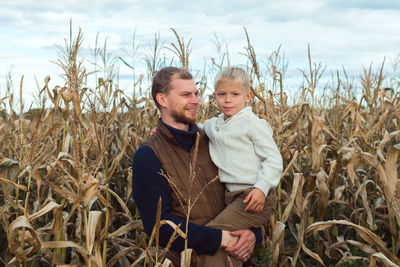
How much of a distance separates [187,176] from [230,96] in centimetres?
67

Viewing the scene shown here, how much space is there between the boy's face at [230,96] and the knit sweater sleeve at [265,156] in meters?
0.19

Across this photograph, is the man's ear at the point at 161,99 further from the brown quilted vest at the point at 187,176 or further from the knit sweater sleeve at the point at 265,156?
the knit sweater sleeve at the point at 265,156

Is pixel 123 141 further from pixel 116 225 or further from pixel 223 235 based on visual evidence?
pixel 223 235

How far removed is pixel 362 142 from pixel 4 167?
3.64 meters

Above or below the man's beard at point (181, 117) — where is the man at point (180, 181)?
below

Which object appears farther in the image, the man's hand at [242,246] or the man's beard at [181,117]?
the man's beard at [181,117]

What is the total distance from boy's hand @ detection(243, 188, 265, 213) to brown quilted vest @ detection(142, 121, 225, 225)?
320mm

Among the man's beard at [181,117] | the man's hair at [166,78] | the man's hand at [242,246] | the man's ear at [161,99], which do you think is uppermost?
the man's hair at [166,78]

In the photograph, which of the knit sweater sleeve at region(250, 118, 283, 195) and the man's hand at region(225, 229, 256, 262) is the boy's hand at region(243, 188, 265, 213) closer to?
the knit sweater sleeve at region(250, 118, 283, 195)

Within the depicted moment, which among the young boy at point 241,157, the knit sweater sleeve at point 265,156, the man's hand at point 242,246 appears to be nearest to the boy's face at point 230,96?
the young boy at point 241,157

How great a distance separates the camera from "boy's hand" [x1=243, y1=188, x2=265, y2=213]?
286 cm

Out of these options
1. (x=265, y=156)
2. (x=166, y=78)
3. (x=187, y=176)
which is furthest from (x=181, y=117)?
(x=265, y=156)

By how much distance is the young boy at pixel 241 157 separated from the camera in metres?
2.95

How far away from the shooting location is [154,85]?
3451 millimetres
